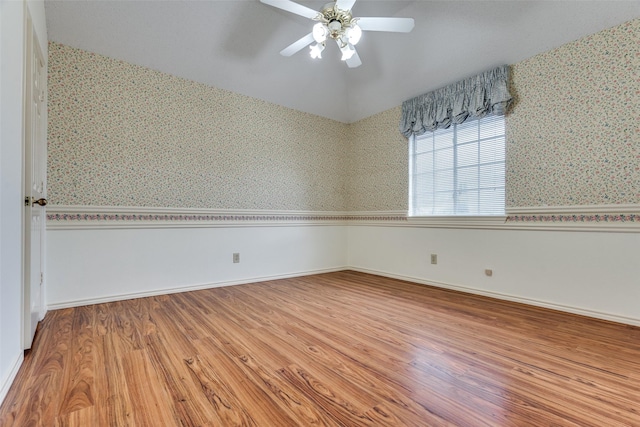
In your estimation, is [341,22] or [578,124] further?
[578,124]

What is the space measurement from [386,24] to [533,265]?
8.23 ft

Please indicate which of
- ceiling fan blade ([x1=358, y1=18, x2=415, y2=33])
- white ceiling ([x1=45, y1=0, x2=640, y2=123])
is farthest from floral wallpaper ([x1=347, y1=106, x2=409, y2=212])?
ceiling fan blade ([x1=358, y1=18, x2=415, y2=33])

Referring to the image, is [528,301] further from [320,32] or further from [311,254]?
[320,32]

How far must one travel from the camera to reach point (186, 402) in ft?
4.27

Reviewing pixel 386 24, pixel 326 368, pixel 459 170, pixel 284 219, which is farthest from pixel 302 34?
pixel 326 368

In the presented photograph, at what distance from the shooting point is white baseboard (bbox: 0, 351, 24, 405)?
4.30 feet

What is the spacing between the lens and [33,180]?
6.51 ft

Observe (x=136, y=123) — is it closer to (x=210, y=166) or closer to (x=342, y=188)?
(x=210, y=166)

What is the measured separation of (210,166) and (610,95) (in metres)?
3.82

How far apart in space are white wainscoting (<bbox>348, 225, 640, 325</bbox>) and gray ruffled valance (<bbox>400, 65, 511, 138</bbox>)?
1244 millimetres

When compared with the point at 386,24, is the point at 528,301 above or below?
below

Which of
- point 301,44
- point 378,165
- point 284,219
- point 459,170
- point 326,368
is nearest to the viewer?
point 326,368

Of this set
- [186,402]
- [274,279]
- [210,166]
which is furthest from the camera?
→ [274,279]

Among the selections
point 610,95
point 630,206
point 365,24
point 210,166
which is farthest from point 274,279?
point 610,95
